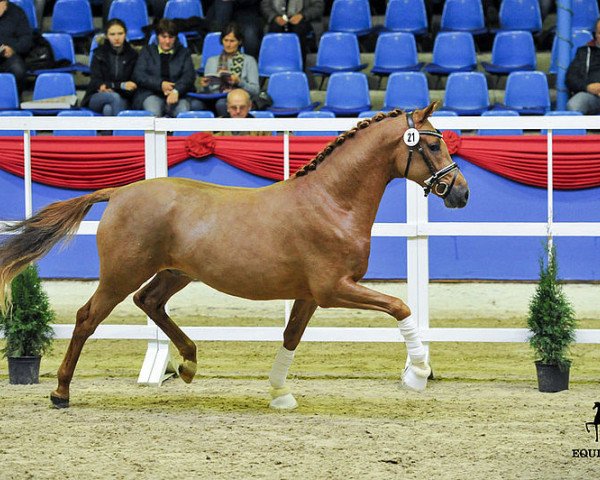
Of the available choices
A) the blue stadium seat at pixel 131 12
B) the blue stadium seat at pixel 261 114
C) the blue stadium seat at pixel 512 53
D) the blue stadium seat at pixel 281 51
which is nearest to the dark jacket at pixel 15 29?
the blue stadium seat at pixel 131 12

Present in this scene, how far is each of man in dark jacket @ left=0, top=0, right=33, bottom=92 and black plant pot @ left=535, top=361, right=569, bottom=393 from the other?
340 inches

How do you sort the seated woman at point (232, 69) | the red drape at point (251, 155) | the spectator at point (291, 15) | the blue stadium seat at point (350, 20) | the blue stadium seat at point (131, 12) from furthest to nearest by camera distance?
the blue stadium seat at point (131, 12) < the blue stadium seat at point (350, 20) < the spectator at point (291, 15) < the seated woman at point (232, 69) < the red drape at point (251, 155)

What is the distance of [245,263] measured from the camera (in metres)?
6.40

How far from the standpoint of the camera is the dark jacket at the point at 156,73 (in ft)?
39.3

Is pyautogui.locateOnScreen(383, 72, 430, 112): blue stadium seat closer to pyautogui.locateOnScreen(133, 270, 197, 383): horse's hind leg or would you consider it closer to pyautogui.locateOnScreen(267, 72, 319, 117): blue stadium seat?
pyautogui.locateOnScreen(267, 72, 319, 117): blue stadium seat

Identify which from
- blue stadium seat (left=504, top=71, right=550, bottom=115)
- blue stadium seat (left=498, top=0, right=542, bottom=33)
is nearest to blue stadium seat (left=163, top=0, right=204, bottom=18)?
blue stadium seat (left=498, top=0, right=542, bottom=33)

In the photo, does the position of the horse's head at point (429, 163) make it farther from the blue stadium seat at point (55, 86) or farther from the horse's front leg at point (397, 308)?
the blue stadium seat at point (55, 86)

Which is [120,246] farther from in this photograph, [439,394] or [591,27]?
[591,27]

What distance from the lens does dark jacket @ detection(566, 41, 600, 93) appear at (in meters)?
11.7

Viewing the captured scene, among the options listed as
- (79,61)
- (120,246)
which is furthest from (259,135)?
(79,61)

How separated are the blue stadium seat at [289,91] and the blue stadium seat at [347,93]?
0.25m

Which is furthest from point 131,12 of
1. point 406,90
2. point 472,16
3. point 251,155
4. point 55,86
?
point 251,155

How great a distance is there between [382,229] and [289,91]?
5105mm

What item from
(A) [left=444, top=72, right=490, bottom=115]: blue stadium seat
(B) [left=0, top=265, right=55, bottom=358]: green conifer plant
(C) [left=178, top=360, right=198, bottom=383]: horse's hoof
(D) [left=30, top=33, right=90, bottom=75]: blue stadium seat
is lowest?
(C) [left=178, top=360, right=198, bottom=383]: horse's hoof
